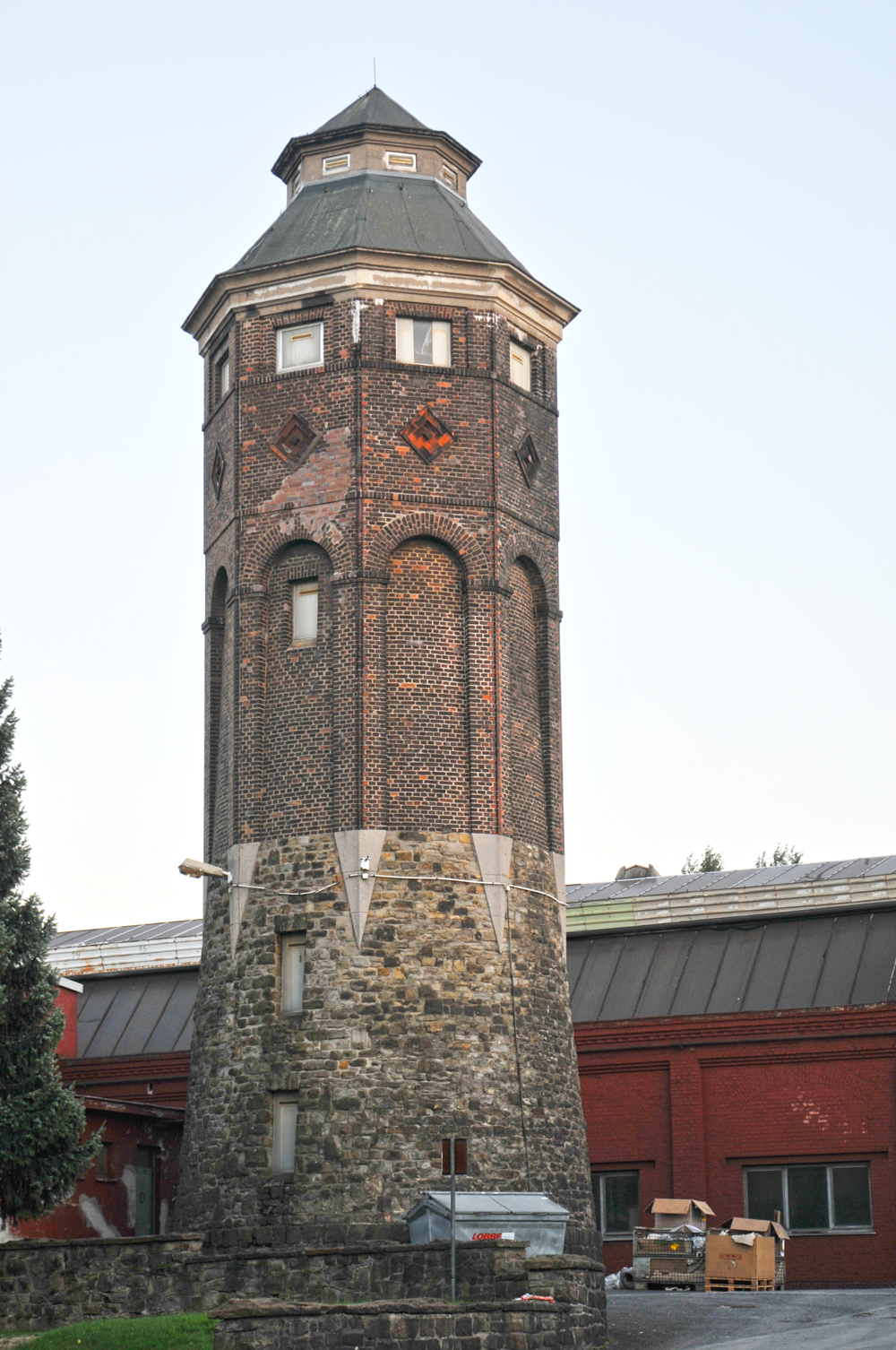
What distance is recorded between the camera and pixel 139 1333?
22.6 metres

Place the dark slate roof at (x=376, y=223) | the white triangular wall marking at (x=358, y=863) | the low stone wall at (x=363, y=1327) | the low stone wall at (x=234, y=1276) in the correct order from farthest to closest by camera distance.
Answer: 1. the dark slate roof at (x=376, y=223)
2. the white triangular wall marking at (x=358, y=863)
3. the low stone wall at (x=234, y=1276)
4. the low stone wall at (x=363, y=1327)

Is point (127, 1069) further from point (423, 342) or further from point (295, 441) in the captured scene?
point (423, 342)

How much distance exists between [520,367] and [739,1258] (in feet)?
50.8

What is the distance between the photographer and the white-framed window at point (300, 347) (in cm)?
3142

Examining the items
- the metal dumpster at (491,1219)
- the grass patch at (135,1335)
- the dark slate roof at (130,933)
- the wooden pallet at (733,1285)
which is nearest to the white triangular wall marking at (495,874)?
the metal dumpster at (491,1219)

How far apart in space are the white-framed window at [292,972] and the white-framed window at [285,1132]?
1.41 metres

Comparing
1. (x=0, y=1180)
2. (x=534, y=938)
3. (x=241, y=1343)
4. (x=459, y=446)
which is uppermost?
(x=459, y=446)

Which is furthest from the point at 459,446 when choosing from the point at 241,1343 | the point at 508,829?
the point at 241,1343

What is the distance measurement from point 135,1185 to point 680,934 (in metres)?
11.6

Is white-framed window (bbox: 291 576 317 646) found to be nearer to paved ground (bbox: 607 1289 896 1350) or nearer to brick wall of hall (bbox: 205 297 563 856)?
brick wall of hall (bbox: 205 297 563 856)

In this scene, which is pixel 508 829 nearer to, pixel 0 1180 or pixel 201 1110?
pixel 201 1110

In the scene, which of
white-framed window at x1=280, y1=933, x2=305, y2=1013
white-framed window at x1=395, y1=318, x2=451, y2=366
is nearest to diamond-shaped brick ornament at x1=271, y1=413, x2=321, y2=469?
white-framed window at x1=395, y1=318, x2=451, y2=366

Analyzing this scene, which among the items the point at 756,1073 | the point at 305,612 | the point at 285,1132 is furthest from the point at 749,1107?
the point at 305,612

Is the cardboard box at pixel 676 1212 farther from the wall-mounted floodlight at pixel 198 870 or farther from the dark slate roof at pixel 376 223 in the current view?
the dark slate roof at pixel 376 223
